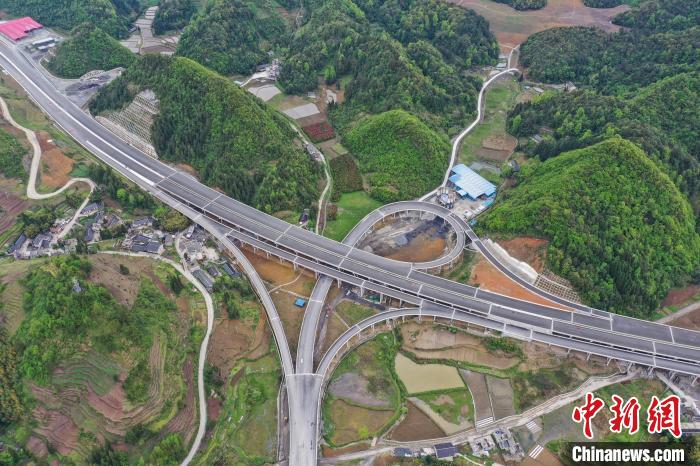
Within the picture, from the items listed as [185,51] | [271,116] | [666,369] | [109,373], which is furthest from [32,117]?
[666,369]

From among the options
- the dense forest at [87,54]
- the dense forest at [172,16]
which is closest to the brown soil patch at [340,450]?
the dense forest at [87,54]

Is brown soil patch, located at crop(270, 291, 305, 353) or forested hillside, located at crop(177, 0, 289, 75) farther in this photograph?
forested hillside, located at crop(177, 0, 289, 75)

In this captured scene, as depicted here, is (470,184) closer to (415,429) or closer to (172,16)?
(415,429)

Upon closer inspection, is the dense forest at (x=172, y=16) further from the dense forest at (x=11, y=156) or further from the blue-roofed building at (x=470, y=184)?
the blue-roofed building at (x=470, y=184)

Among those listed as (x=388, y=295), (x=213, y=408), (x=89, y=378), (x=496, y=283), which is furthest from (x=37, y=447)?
A: (x=496, y=283)

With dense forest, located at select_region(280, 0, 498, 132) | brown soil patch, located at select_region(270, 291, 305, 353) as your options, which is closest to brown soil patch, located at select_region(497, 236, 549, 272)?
brown soil patch, located at select_region(270, 291, 305, 353)

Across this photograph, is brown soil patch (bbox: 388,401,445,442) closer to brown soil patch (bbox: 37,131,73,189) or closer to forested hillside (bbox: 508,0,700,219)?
forested hillside (bbox: 508,0,700,219)
